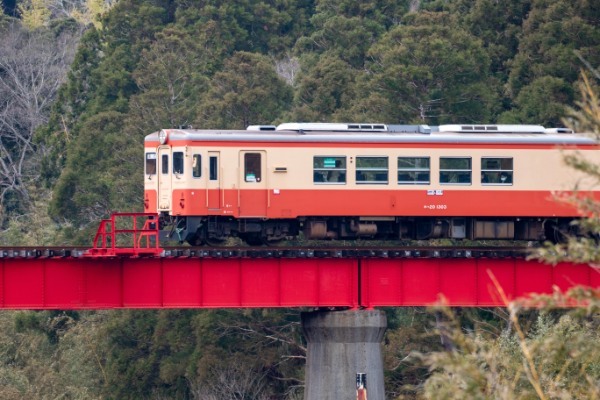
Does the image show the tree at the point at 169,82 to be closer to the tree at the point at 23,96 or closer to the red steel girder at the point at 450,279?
the tree at the point at 23,96

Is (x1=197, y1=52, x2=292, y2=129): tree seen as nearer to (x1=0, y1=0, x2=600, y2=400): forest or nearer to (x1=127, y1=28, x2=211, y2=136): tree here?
(x1=0, y1=0, x2=600, y2=400): forest

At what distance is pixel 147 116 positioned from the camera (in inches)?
2616

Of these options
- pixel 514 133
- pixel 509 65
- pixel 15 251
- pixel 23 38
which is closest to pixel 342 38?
pixel 509 65

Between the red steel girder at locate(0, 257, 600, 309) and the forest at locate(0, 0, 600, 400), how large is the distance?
Result: 10.4 m

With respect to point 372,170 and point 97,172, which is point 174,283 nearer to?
point 372,170

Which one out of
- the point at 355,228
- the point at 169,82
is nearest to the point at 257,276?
the point at 355,228

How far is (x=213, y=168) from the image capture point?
3547cm

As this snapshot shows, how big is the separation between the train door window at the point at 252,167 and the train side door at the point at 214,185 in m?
0.64

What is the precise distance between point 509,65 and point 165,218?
3338 centimetres

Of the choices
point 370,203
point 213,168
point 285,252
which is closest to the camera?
point 285,252

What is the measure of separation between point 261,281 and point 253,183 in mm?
2455


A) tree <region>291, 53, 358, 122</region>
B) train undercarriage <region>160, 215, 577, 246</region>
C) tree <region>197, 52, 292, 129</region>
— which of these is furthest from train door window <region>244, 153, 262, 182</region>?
tree <region>291, 53, 358, 122</region>

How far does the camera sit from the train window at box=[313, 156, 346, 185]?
117 ft

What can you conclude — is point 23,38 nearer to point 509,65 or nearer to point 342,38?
point 342,38
